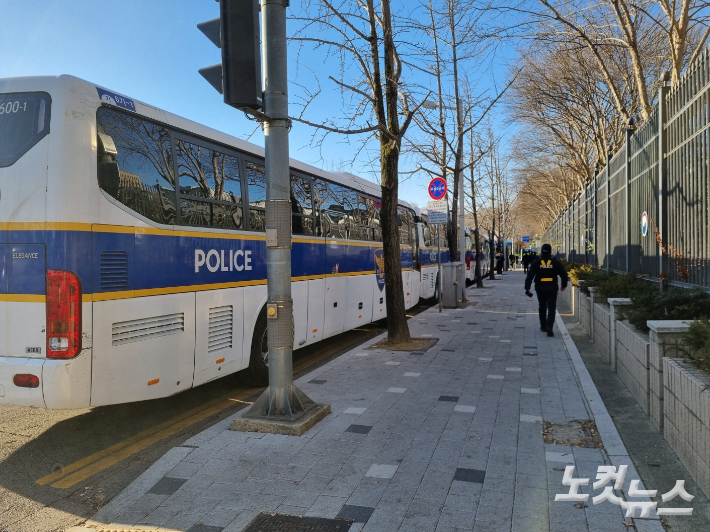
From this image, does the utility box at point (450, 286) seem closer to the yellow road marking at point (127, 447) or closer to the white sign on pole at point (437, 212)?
the white sign on pole at point (437, 212)

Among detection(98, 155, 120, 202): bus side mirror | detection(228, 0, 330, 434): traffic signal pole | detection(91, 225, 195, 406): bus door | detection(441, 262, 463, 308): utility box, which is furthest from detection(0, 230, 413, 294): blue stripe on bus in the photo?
detection(441, 262, 463, 308): utility box

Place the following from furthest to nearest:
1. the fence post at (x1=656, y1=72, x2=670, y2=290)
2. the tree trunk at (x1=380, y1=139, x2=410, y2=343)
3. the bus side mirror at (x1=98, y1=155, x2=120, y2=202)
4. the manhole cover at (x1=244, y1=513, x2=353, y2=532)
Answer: the tree trunk at (x1=380, y1=139, x2=410, y2=343)
the fence post at (x1=656, y1=72, x2=670, y2=290)
the bus side mirror at (x1=98, y1=155, x2=120, y2=202)
the manhole cover at (x1=244, y1=513, x2=353, y2=532)

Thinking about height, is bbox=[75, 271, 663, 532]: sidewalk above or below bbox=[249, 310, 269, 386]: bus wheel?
below

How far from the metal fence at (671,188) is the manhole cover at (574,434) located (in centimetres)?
247

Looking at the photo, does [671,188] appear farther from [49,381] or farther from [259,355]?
[49,381]

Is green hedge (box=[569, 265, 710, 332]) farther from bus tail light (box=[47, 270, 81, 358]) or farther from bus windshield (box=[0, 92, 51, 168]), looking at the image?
bus windshield (box=[0, 92, 51, 168])

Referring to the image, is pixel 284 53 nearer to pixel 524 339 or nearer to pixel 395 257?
pixel 395 257

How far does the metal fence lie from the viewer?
6.52 meters

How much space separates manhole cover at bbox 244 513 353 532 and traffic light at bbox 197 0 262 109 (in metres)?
3.39

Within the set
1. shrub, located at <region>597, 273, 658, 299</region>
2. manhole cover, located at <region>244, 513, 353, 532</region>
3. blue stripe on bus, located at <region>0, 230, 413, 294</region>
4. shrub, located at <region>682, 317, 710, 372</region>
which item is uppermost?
blue stripe on bus, located at <region>0, 230, 413, 294</region>

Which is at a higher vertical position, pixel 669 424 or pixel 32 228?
pixel 32 228

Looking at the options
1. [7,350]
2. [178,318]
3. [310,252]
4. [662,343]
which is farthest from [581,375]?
[7,350]

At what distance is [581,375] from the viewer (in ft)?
25.1

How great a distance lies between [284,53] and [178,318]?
288cm
